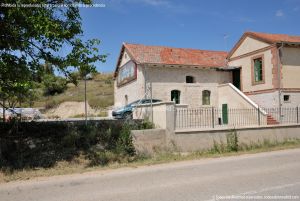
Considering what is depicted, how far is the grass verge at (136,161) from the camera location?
9.94 metres

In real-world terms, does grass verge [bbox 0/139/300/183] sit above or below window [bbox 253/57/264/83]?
below

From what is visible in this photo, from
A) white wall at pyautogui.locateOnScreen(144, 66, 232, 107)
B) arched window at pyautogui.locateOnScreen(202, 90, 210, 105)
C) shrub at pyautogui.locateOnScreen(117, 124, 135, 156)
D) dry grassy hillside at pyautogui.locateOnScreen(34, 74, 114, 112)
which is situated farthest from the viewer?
dry grassy hillside at pyautogui.locateOnScreen(34, 74, 114, 112)

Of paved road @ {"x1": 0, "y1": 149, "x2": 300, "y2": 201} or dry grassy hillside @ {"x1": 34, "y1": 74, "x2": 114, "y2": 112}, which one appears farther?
dry grassy hillside @ {"x1": 34, "y1": 74, "x2": 114, "y2": 112}

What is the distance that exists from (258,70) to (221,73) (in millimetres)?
3529

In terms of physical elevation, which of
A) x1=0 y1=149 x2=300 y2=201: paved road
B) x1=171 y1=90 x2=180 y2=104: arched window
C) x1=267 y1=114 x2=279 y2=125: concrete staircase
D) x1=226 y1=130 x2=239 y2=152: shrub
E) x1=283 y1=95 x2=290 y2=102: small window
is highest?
x1=171 y1=90 x2=180 y2=104: arched window

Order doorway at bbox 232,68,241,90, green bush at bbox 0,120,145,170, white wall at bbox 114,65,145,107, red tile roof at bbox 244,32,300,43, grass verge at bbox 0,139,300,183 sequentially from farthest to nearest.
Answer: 1. doorway at bbox 232,68,241,90
2. white wall at bbox 114,65,145,107
3. red tile roof at bbox 244,32,300,43
4. green bush at bbox 0,120,145,170
5. grass verge at bbox 0,139,300,183

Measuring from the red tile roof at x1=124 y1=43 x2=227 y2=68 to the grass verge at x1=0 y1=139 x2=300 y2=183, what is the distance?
1167 centimetres

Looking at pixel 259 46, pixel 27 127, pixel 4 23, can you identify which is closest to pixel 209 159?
pixel 27 127

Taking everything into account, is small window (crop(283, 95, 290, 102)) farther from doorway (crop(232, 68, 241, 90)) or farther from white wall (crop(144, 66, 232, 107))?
white wall (crop(144, 66, 232, 107))

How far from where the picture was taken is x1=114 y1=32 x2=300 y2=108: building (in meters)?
24.0

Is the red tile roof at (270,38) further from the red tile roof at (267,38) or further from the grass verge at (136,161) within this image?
the grass verge at (136,161)

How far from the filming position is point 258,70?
26.2m

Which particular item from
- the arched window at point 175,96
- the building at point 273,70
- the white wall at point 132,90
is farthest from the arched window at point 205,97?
the white wall at point 132,90

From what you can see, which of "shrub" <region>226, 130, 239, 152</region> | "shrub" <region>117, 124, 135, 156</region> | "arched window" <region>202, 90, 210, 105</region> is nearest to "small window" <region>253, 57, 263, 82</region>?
"arched window" <region>202, 90, 210, 105</region>
